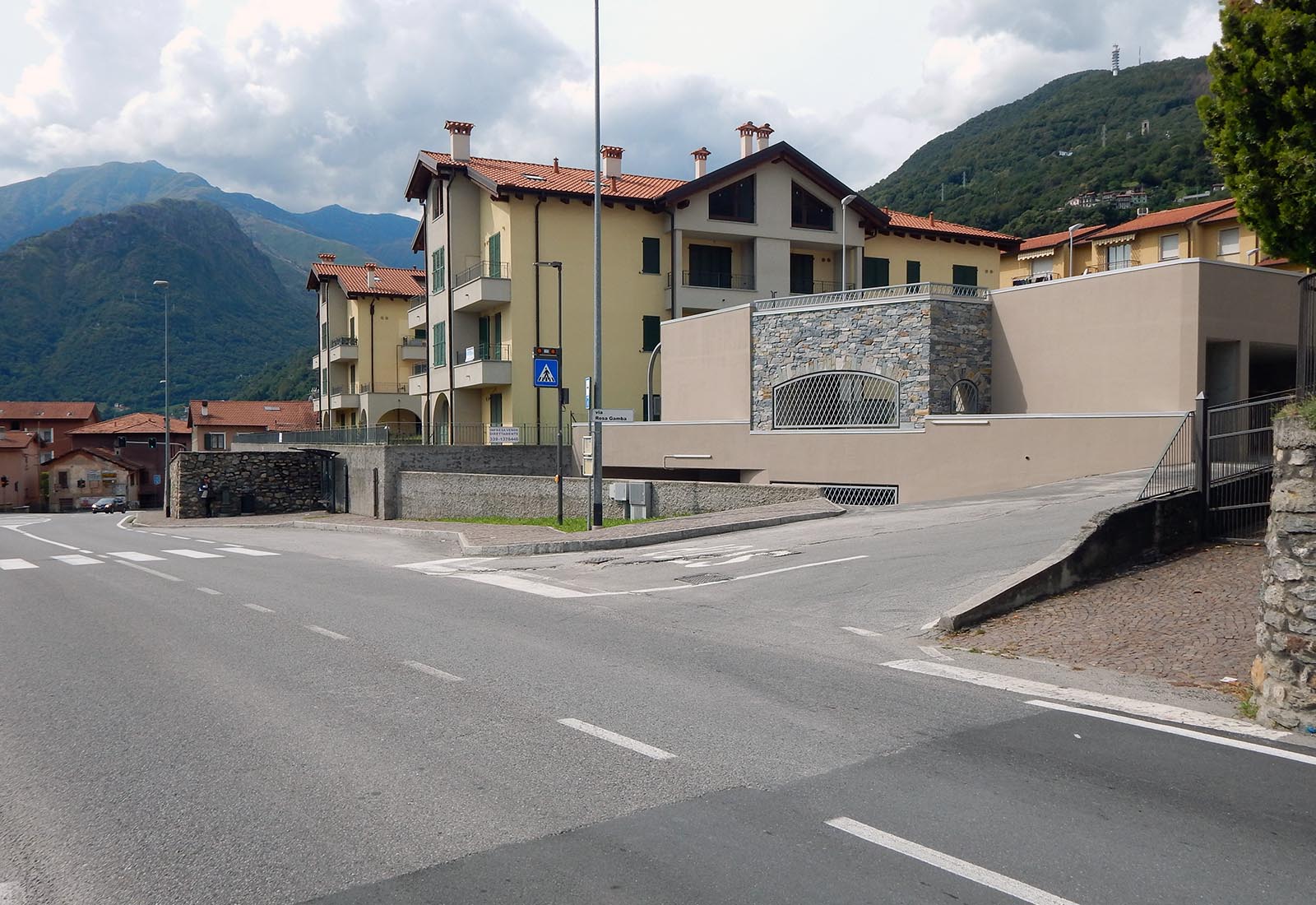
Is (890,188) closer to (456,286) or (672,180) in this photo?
(672,180)

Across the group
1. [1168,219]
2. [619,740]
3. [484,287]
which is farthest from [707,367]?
[1168,219]

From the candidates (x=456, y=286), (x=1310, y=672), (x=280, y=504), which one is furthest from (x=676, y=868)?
(x=280, y=504)

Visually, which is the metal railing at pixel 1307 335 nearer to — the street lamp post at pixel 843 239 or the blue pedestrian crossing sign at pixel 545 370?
the blue pedestrian crossing sign at pixel 545 370

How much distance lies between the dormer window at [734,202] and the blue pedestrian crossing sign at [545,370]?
19.7m

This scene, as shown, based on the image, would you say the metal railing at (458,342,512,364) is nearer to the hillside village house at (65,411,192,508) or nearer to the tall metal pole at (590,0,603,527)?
the tall metal pole at (590,0,603,527)

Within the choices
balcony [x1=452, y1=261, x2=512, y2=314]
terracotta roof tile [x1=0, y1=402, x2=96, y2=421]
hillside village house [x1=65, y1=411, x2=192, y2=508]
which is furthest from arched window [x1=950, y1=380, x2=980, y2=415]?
terracotta roof tile [x1=0, y1=402, x2=96, y2=421]

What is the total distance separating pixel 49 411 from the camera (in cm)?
9088

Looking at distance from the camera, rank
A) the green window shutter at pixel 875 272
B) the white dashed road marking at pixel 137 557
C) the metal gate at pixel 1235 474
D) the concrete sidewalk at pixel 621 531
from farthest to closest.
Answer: the green window shutter at pixel 875 272, the white dashed road marking at pixel 137 557, the concrete sidewalk at pixel 621 531, the metal gate at pixel 1235 474

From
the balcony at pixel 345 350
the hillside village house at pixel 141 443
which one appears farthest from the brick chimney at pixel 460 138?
the hillside village house at pixel 141 443

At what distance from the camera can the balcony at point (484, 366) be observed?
3825 cm

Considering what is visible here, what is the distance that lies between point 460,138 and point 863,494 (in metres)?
26.2

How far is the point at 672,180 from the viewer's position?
42.3 meters

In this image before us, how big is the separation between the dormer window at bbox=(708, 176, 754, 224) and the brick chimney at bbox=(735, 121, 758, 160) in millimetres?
4656

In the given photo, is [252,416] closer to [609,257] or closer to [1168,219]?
[609,257]
